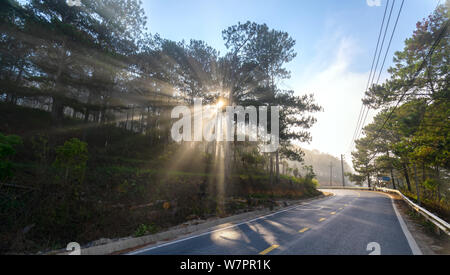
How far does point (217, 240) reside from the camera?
6.75 meters

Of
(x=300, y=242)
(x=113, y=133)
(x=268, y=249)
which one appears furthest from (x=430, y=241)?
(x=113, y=133)

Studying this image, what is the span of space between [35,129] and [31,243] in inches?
638

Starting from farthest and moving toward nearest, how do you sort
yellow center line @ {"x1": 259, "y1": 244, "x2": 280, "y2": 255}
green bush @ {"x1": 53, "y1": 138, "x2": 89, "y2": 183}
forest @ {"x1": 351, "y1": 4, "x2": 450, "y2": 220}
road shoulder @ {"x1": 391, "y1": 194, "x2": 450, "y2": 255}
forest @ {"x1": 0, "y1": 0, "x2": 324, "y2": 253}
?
forest @ {"x1": 351, "y1": 4, "x2": 450, "y2": 220} < green bush @ {"x1": 53, "y1": 138, "x2": 89, "y2": 183} < forest @ {"x1": 0, "y1": 0, "x2": 324, "y2": 253} < road shoulder @ {"x1": 391, "y1": 194, "x2": 450, "y2": 255} < yellow center line @ {"x1": 259, "y1": 244, "x2": 280, "y2": 255}

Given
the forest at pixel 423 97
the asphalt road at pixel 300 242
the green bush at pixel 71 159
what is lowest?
the asphalt road at pixel 300 242

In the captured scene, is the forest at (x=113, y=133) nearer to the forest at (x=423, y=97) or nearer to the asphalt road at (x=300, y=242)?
the asphalt road at (x=300, y=242)

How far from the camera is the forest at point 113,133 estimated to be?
27.8 ft

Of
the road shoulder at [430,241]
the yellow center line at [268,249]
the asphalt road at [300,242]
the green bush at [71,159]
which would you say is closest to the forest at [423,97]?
the road shoulder at [430,241]

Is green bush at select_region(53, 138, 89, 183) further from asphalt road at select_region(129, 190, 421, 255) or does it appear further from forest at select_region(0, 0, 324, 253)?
asphalt road at select_region(129, 190, 421, 255)

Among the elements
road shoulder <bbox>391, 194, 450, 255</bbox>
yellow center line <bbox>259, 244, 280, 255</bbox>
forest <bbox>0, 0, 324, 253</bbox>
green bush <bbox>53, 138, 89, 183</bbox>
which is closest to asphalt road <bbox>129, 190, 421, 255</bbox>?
yellow center line <bbox>259, 244, 280, 255</bbox>

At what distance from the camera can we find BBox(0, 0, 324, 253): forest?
8.46 metres
